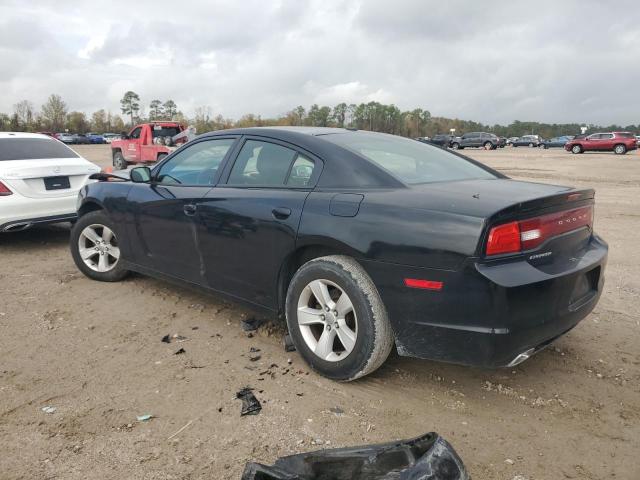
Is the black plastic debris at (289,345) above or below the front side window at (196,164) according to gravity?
below

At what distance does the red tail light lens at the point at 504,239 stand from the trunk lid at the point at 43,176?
5642mm

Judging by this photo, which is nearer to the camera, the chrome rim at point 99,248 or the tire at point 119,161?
the chrome rim at point 99,248

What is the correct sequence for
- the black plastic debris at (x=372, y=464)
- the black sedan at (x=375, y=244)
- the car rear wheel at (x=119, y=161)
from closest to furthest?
the black plastic debris at (x=372, y=464) → the black sedan at (x=375, y=244) → the car rear wheel at (x=119, y=161)

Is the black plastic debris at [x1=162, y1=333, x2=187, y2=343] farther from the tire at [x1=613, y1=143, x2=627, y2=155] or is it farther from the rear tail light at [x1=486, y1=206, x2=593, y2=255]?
the tire at [x1=613, y1=143, x2=627, y2=155]

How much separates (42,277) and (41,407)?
2.84m

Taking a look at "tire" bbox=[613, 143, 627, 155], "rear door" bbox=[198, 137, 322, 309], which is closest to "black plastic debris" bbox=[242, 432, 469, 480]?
"rear door" bbox=[198, 137, 322, 309]

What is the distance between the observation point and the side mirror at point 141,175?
14.5ft

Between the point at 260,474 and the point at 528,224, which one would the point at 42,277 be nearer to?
the point at 260,474

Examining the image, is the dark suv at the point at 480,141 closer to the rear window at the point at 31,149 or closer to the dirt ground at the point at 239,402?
the rear window at the point at 31,149

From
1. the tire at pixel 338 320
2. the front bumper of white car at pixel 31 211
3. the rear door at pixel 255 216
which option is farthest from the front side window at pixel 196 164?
the front bumper of white car at pixel 31 211

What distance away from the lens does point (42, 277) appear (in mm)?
5332

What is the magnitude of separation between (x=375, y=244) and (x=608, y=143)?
127 feet

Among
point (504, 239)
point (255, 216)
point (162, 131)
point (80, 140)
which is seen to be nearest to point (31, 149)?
point (255, 216)

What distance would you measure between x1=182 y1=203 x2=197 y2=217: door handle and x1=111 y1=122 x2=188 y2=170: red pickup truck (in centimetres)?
1486
